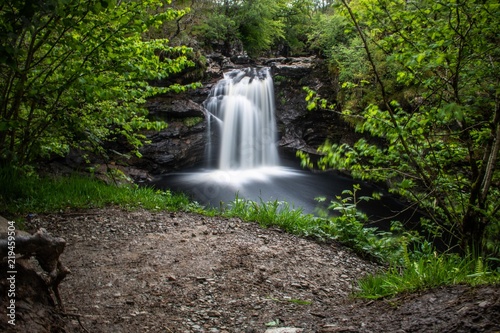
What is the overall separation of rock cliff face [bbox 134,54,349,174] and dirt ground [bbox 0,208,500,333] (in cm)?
918

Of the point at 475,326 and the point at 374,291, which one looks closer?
the point at 475,326

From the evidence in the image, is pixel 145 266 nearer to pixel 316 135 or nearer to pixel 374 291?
pixel 374 291

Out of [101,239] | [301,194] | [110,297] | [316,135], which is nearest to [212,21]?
[316,135]

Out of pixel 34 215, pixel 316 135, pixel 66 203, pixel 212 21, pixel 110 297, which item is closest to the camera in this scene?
pixel 110 297

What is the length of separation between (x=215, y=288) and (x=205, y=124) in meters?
12.6

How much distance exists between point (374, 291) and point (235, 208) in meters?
3.51

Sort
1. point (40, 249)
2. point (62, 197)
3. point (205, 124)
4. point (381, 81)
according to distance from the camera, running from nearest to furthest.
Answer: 1. point (40, 249)
2. point (381, 81)
3. point (62, 197)
4. point (205, 124)

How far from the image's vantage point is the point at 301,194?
12039 mm

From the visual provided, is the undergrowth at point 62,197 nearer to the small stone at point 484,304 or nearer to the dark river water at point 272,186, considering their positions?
the dark river water at point 272,186

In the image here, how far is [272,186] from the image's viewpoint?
1302 cm

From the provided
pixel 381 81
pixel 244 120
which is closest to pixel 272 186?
pixel 244 120

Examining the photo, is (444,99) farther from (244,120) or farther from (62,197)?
(244,120)

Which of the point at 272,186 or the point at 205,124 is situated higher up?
the point at 205,124

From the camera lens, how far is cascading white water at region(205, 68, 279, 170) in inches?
612
